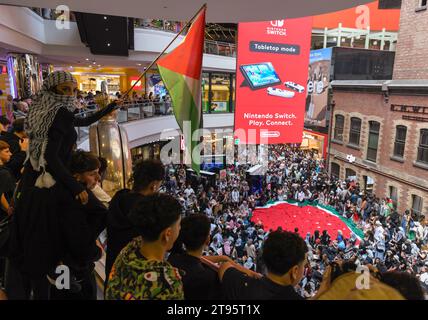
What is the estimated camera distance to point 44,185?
2.07 metres

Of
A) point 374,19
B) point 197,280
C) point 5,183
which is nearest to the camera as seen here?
point 197,280

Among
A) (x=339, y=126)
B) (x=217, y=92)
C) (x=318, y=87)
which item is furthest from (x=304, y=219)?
(x=318, y=87)

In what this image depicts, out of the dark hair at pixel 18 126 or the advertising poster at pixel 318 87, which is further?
the advertising poster at pixel 318 87

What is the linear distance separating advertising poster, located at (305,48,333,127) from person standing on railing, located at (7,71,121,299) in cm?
2366

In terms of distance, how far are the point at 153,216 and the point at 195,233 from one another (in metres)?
0.39

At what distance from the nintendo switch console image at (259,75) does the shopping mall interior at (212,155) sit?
60 mm

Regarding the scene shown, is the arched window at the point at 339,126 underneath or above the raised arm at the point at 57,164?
underneath

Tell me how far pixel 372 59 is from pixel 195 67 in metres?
27.3

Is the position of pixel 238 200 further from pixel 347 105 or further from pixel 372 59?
pixel 372 59

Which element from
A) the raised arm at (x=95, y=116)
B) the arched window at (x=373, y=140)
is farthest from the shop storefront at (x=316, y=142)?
the raised arm at (x=95, y=116)

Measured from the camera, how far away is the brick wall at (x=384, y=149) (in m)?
15.9

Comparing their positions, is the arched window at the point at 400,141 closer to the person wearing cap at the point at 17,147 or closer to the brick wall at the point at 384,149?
the brick wall at the point at 384,149

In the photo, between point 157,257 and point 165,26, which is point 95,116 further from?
point 165,26

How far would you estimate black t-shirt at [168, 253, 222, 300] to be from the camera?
180 cm
